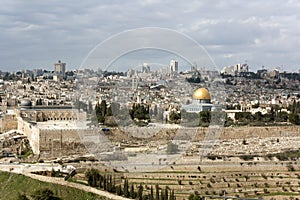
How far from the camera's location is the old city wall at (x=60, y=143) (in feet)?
56.3

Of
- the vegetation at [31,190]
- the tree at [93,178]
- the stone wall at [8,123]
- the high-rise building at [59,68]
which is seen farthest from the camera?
the high-rise building at [59,68]

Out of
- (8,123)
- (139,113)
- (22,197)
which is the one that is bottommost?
(22,197)

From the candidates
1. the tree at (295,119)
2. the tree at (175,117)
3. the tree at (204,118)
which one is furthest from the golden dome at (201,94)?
the tree at (295,119)

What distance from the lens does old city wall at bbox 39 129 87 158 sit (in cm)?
1717

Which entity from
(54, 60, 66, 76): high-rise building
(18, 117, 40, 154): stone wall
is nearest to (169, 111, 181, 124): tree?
(18, 117, 40, 154): stone wall

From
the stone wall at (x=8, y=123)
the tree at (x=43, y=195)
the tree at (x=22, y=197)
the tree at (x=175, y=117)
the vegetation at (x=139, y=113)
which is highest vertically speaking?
the vegetation at (x=139, y=113)

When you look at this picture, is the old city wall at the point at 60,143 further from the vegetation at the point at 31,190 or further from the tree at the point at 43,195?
the tree at the point at 43,195

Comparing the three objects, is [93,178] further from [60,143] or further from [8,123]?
[8,123]

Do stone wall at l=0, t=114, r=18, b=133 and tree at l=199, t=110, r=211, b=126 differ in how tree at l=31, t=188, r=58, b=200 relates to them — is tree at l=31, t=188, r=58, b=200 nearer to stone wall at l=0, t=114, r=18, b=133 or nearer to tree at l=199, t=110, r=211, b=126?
tree at l=199, t=110, r=211, b=126

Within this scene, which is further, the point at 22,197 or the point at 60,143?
the point at 60,143

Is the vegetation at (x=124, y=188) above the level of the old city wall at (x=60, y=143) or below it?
below

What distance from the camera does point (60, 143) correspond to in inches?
683

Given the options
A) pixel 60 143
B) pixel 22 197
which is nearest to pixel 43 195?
pixel 22 197

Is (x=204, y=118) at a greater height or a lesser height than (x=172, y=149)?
greater
